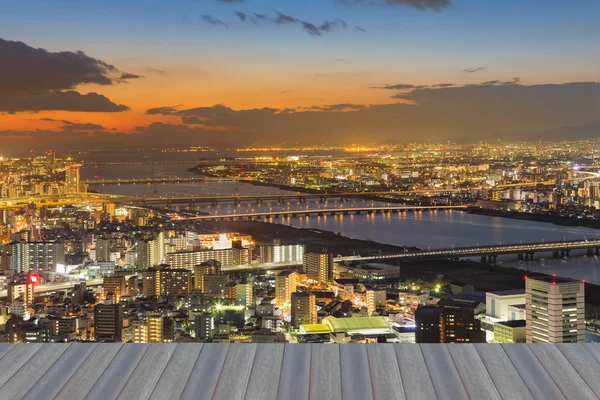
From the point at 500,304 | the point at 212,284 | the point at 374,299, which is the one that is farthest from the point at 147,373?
the point at 212,284

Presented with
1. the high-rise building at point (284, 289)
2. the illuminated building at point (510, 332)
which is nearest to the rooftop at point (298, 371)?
the illuminated building at point (510, 332)

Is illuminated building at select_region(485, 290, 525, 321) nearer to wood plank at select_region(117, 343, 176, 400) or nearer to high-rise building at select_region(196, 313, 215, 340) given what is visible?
high-rise building at select_region(196, 313, 215, 340)

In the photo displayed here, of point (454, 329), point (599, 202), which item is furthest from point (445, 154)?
point (454, 329)

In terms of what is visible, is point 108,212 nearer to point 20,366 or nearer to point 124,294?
point 124,294

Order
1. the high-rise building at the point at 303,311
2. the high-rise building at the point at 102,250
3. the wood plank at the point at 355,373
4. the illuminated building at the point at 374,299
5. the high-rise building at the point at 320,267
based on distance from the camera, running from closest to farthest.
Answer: the wood plank at the point at 355,373 → the high-rise building at the point at 303,311 → the illuminated building at the point at 374,299 → the high-rise building at the point at 320,267 → the high-rise building at the point at 102,250

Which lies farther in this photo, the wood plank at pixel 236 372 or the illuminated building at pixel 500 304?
the illuminated building at pixel 500 304

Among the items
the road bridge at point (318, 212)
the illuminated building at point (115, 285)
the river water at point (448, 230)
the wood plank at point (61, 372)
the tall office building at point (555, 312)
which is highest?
the wood plank at point (61, 372)

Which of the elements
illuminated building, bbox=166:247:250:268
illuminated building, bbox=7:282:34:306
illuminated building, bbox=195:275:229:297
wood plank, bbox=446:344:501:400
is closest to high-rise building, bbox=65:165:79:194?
illuminated building, bbox=166:247:250:268

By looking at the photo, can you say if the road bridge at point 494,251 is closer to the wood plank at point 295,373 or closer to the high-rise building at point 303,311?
the high-rise building at point 303,311
